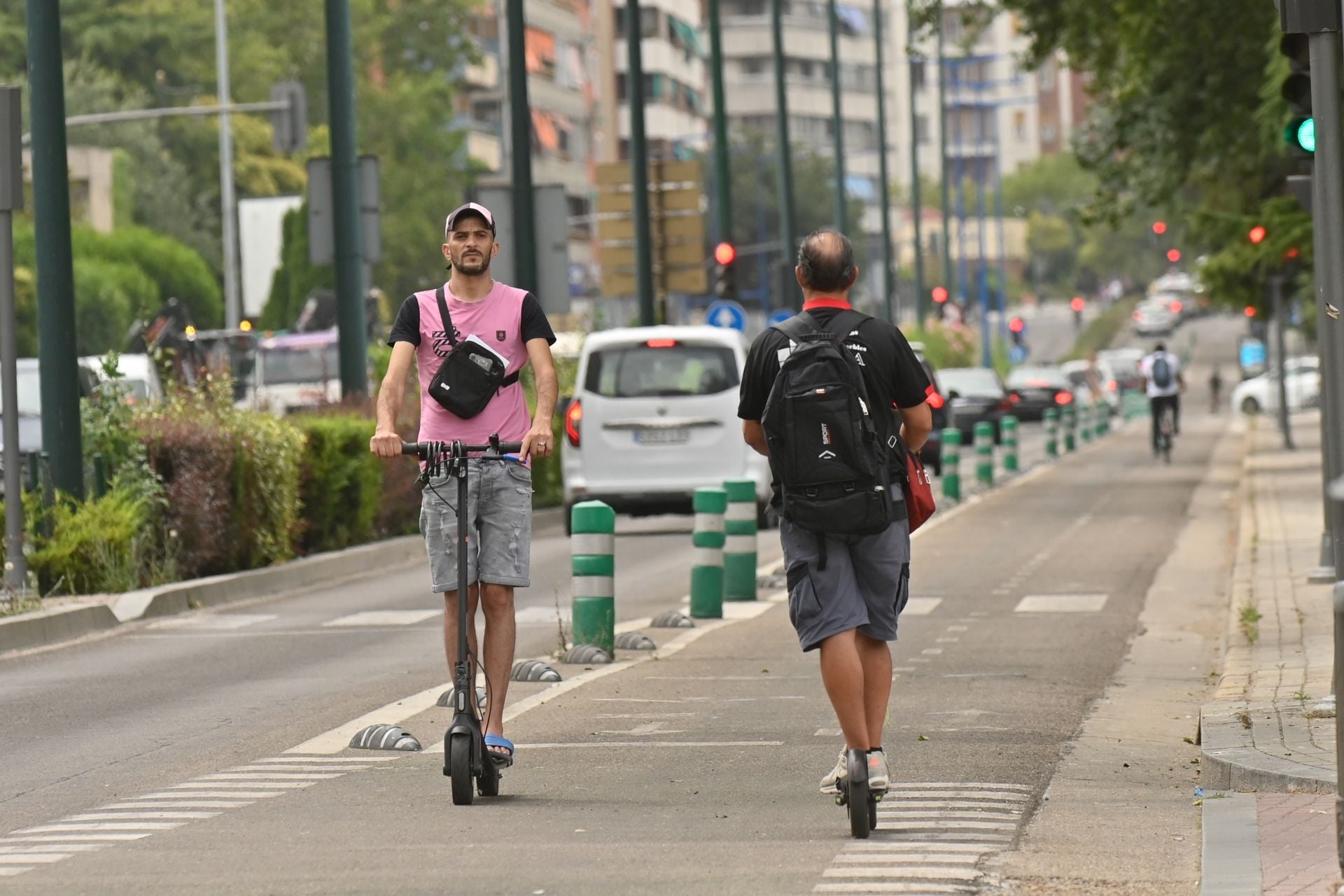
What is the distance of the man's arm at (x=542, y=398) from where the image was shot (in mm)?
8594

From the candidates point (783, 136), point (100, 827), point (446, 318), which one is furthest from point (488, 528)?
point (783, 136)

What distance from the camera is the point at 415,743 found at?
33.1ft

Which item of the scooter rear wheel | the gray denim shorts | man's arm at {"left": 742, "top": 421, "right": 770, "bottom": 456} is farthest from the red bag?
the scooter rear wheel

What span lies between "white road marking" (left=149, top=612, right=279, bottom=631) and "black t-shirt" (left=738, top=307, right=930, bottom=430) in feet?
28.5

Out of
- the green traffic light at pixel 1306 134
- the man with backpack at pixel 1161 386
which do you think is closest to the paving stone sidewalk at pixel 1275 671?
the green traffic light at pixel 1306 134

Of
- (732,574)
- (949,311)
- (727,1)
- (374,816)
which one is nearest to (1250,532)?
(732,574)

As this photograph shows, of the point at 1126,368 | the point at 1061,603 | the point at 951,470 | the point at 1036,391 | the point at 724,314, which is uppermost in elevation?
the point at 724,314

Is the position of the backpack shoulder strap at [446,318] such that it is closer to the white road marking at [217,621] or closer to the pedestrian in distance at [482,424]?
the pedestrian in distance at [482,424]

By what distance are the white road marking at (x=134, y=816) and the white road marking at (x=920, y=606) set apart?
25.7 feet

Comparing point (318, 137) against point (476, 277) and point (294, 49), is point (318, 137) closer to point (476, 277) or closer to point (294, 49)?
point (294, 49)

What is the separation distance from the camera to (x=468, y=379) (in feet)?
28.7

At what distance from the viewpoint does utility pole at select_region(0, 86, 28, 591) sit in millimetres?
16109

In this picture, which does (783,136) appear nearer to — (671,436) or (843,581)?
(671,436)

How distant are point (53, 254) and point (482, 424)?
9.69m
